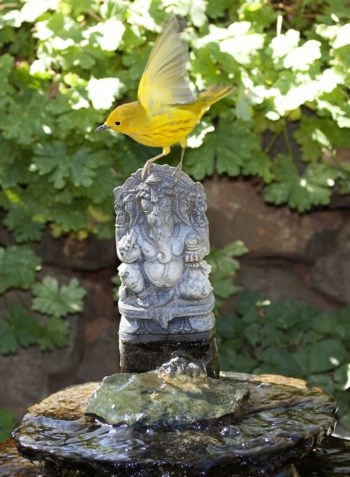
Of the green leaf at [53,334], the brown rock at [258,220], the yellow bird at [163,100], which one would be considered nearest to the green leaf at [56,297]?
the green leaf at [53,334]

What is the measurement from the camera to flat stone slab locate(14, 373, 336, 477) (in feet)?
9.85

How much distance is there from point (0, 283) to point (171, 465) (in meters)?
2.16

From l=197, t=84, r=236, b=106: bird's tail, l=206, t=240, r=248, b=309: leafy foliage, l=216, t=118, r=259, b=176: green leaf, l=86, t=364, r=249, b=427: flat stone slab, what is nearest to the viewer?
l=86, t=364, r=249, b=427: flat stone slab

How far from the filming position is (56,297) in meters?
4.91

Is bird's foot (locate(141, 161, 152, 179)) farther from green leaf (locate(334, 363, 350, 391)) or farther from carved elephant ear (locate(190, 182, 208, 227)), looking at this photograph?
green leaf (locate(334, 363, 350, 391))

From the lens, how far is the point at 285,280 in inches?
203

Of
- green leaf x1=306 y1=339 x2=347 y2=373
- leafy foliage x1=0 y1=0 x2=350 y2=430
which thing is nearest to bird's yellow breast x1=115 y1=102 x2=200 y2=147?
leafy foliage x1=0 y1=0 x2=350 y2=430

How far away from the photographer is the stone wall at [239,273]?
504 centimetres

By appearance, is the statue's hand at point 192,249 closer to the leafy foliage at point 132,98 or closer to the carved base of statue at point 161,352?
the carved base of statue at point 161,352

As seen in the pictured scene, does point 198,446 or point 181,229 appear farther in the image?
point 181,229

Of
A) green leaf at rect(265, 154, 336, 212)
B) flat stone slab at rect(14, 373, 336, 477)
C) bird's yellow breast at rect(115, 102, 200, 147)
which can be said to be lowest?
flat stone slab at rect(14, 373, 336, 477)

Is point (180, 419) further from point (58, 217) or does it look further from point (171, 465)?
point (58, 217)

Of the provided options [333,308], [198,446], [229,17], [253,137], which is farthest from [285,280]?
[198,446]

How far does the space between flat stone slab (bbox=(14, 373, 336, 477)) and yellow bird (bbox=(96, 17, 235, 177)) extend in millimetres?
861
